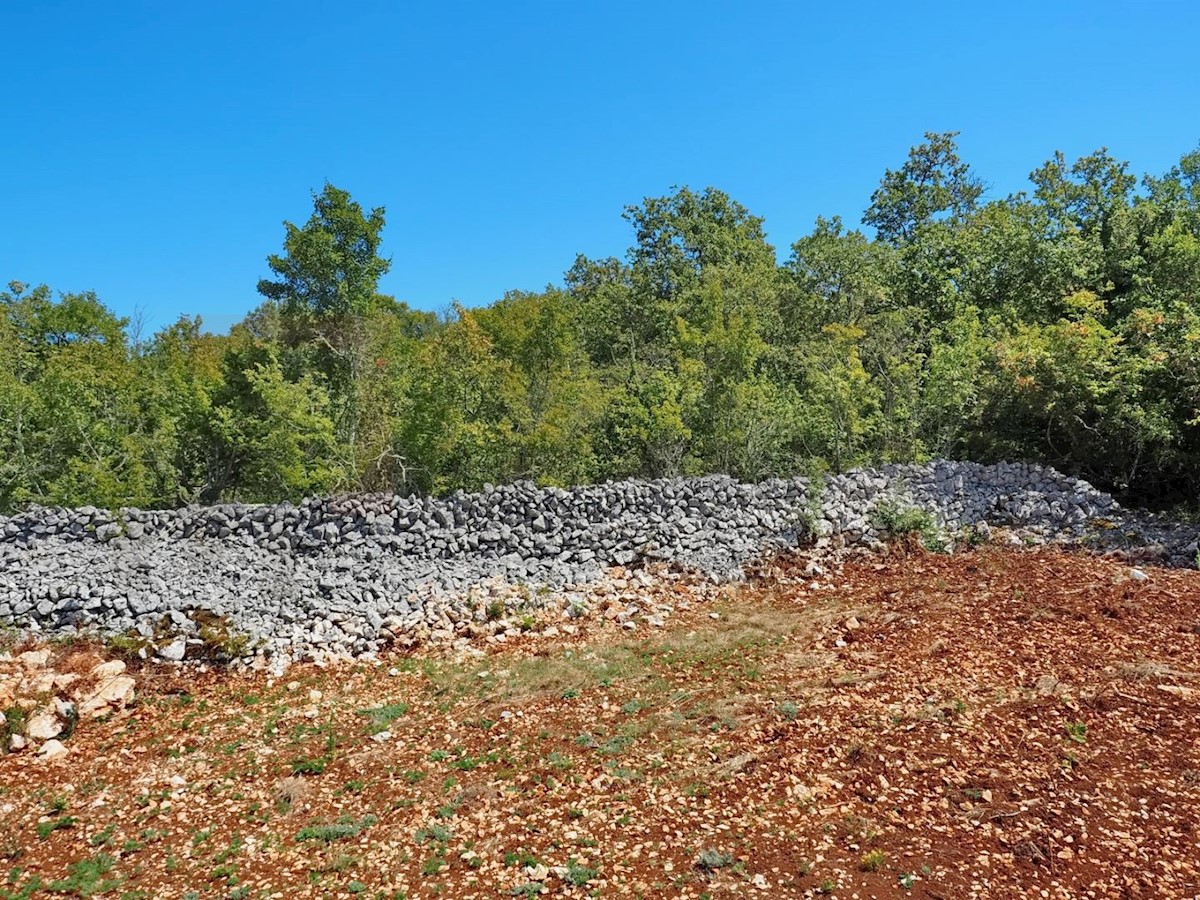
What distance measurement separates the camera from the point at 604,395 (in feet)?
37.5

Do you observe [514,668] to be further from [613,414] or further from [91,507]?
[91,507]

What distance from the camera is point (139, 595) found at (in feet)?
26.4

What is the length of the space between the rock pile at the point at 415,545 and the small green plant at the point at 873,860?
16.3 ft

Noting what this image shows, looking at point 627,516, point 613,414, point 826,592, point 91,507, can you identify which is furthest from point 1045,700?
point 91,507

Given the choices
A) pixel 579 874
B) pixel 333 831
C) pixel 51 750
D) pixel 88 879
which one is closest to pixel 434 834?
pixel 333 831

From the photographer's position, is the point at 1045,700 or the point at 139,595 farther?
the point at 139,595

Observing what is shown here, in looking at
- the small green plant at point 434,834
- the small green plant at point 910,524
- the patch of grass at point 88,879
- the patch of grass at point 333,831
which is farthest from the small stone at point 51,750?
the small green plant at point 910,524

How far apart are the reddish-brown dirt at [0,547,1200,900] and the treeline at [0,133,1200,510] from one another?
3683mm

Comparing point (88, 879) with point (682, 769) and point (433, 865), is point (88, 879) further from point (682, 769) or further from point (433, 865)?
point (682, 769)

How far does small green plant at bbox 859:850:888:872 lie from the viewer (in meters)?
3.94

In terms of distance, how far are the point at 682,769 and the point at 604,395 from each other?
7148mm

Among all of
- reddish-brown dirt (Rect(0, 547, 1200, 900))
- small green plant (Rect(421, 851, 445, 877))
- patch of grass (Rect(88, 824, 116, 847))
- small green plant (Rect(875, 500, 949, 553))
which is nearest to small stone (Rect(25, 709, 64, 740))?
reddish-brown dirt (Rect(0, 547, 1200, 900))

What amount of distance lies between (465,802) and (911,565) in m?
6.86

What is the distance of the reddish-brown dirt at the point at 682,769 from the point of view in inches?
161
